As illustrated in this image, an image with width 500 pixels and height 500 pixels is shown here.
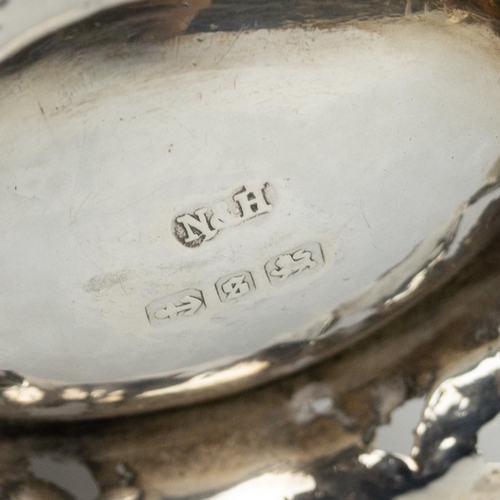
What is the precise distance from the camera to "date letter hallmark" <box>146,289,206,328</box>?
0.39m

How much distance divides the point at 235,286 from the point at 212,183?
0.07 meters

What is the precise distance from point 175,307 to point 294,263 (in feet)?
0.22

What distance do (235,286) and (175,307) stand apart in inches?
1.3

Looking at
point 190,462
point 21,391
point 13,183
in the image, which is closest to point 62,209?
point 13,183

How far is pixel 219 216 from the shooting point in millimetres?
368

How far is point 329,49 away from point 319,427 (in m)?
0.29

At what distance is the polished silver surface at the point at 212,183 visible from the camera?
316 mm

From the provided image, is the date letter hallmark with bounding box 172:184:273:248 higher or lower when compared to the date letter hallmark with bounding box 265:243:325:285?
higher

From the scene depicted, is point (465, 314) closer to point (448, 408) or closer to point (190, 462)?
point (448, 408)

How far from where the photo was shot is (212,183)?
352 millimetres

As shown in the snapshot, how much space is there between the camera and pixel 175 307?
399 mm

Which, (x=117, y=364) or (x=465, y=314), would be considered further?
(x=465, y=314)

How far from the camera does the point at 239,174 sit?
353 mm

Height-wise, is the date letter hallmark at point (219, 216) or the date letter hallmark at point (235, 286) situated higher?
the date letter hallmark at point (219, 216)
